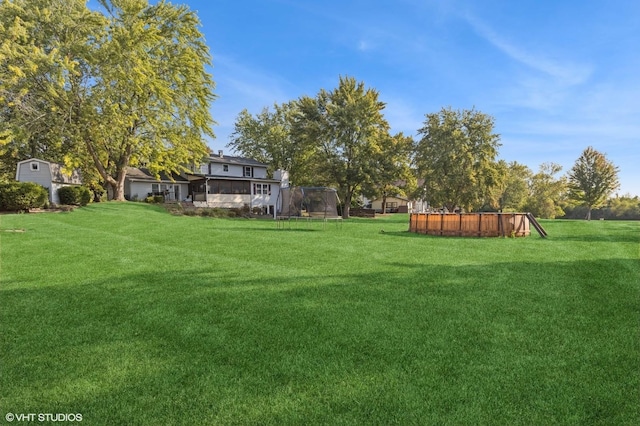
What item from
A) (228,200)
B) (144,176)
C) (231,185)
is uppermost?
(144,176)

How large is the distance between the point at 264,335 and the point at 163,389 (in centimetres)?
123

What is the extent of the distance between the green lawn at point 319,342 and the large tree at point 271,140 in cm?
3830

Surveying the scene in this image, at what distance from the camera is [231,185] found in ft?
125

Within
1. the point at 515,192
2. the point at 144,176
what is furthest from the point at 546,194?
the point at 144,176

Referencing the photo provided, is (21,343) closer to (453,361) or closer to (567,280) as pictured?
(453,361)

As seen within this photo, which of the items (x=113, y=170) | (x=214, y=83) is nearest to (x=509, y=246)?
(x=214, y=83)

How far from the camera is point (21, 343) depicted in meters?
3.59

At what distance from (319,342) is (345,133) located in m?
31.4

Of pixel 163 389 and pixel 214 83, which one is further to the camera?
pixel 214 83

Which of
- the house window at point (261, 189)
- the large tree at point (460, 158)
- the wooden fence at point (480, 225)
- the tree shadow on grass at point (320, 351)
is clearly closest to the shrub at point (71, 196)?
the house window at point (261, 189)

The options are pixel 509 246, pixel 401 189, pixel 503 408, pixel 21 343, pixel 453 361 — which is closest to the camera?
pixel 503 408

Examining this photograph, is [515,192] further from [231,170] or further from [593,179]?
[231,170]

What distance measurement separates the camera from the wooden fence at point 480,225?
1412cm

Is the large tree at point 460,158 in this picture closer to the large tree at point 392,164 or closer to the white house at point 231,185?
the large tree at point 392,164
